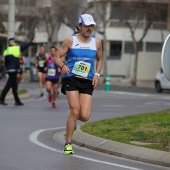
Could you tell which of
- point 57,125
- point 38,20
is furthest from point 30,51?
point 57,125

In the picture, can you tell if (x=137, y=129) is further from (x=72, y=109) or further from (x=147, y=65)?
(x=147, y=65)

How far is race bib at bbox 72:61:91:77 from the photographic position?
9891mm

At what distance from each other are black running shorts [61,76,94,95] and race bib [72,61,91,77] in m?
0.10

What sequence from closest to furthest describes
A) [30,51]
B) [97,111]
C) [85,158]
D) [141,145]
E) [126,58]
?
[85,158]
[141,145]
[97,111]
[126,58]
[30,51]

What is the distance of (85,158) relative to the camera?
952cm

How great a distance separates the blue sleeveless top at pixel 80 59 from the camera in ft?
32.5

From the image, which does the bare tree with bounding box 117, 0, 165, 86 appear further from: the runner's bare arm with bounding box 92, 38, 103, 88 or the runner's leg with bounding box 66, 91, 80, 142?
the runner's leg with bounding box 66, 91, 80, 142

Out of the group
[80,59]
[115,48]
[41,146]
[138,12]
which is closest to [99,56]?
[80,59]

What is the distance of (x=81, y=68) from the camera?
9.89 meters

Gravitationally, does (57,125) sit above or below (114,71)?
above

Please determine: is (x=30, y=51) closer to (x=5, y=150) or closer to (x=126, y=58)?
(x=126, y=58)

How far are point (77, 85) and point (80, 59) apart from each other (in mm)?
409

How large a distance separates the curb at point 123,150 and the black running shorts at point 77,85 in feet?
3.34

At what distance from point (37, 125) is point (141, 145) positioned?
3898 mm
